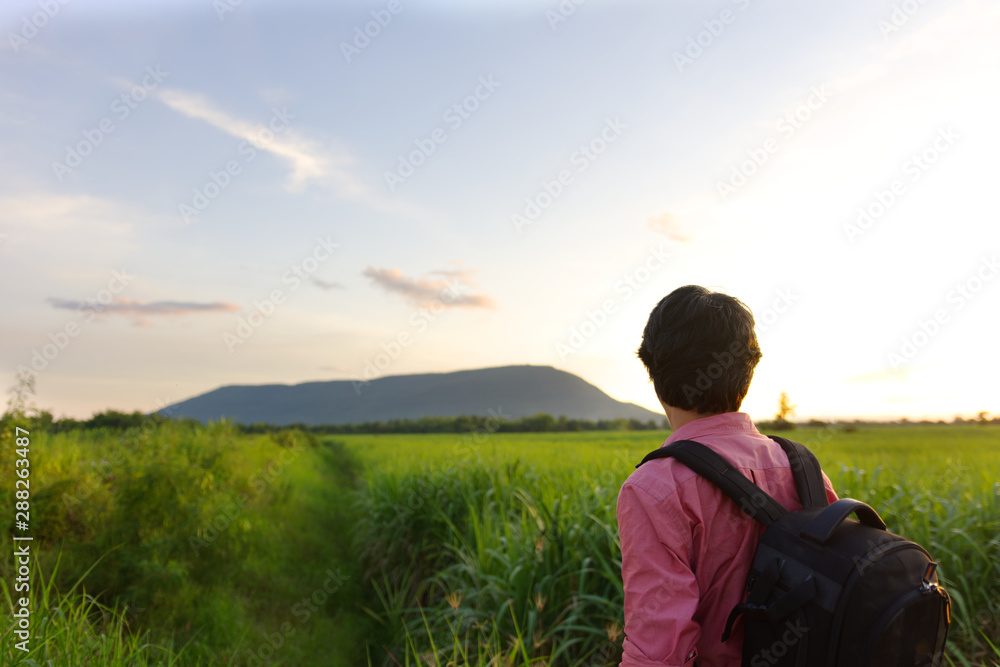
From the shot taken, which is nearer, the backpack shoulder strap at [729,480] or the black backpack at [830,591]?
the black backpack at [830,591]

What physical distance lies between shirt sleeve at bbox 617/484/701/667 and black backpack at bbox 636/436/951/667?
0.53 feet

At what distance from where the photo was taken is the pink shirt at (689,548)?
1554 millimetres

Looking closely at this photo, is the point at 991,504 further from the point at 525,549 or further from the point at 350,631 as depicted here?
the point at 350,631

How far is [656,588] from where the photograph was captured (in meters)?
1.58

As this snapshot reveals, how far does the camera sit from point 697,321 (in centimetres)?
177

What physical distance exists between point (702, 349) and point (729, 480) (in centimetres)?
38

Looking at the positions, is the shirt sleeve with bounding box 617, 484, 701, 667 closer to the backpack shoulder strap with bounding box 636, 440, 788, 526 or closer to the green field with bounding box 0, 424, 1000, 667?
the backpack shoulder strap with bounding box 636, 440, 788, 526

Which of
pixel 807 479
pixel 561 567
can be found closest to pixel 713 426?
pixel 807 479

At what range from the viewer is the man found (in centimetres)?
156

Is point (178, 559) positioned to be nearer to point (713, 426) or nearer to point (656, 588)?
point (656, 588)

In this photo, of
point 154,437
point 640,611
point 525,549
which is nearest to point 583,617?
point 525,549

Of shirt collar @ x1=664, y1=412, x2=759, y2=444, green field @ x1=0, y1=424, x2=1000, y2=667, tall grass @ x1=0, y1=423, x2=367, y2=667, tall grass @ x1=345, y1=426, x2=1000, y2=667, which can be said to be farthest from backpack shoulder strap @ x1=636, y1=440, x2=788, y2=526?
tall grass @ x1=0, y1=423, x2=367, y2=667

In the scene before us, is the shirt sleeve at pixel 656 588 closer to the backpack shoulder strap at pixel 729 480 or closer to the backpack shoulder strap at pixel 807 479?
the backpack shoulder strap at pixel 729 480

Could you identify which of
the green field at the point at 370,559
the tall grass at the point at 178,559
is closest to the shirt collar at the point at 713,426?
the green field at the point at 370,559
